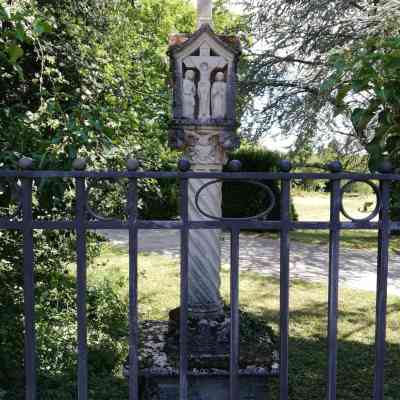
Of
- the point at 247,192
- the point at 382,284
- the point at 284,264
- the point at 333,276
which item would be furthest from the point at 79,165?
the point at 247,192

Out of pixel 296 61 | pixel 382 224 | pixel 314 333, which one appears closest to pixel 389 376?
pixel 314 333

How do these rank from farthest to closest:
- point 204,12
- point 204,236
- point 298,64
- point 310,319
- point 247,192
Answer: point 247,192, point 298,64, point 310,319, point 204,12, point 204,236

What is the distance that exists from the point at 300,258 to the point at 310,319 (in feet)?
13.8

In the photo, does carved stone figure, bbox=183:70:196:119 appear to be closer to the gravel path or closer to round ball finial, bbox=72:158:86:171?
round ball finial, bbox=72:158:86:171

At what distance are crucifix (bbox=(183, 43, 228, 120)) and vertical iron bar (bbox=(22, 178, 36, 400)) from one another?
5.78 ft

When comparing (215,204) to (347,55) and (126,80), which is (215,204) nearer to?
(347,55)

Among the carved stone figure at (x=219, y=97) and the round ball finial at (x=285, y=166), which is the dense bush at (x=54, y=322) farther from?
the round ball finial at (x=285, y=166)

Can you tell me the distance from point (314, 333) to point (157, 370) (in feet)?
9.10

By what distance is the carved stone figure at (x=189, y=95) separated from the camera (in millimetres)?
3400

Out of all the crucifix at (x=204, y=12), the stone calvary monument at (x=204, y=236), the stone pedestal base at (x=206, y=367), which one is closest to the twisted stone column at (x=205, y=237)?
the stone calvary monument at (x=204, y=236)

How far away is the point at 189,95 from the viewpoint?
134 inches

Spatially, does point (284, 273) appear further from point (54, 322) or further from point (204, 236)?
point (54, 322)

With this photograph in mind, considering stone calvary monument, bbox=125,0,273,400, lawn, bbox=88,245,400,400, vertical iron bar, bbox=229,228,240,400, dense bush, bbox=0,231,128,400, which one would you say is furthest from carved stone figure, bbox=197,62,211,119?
lawn, bbox=88,245,400,400

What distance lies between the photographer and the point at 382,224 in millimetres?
2102
